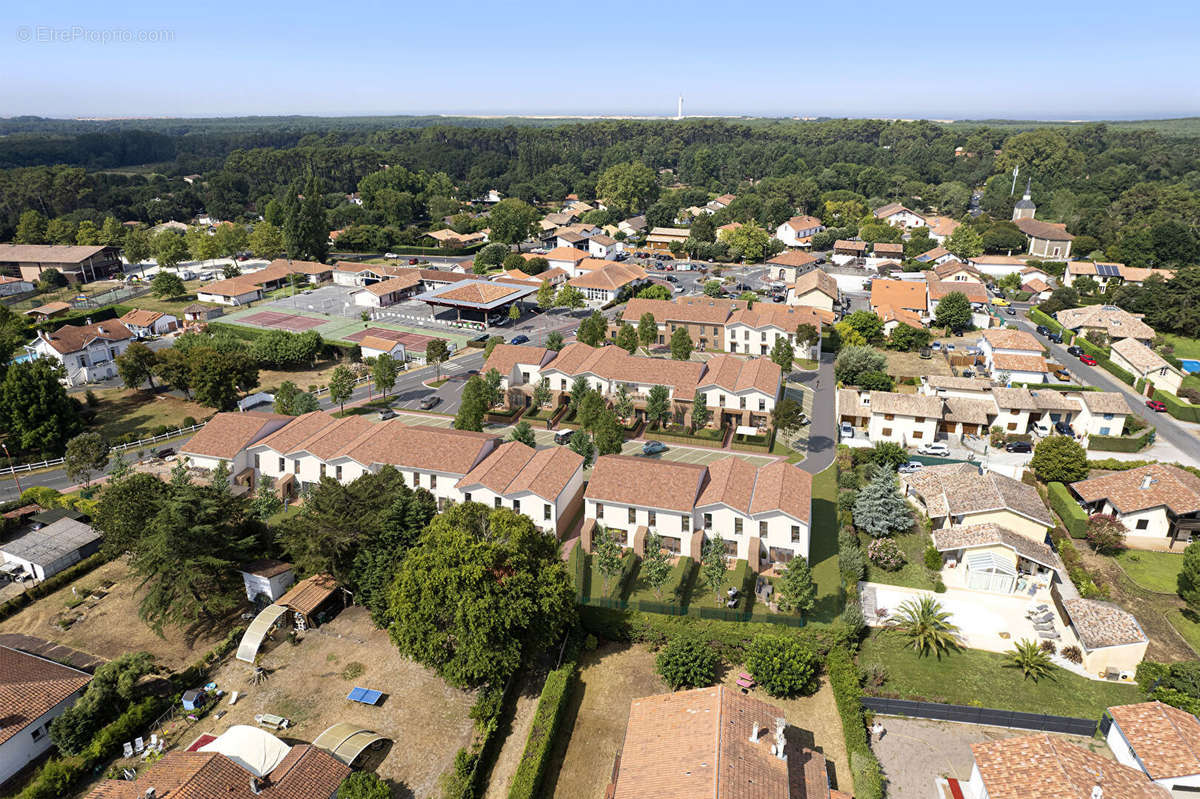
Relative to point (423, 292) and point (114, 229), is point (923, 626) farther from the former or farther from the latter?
point (114, 229)

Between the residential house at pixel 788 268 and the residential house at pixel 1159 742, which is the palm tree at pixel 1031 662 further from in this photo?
the residential house at pixel 788 268

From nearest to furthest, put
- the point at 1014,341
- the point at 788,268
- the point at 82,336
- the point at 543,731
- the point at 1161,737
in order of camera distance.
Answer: the point at 1161,737 < the point at 543,731 < the point at 1014,341 < the point at 82,336 < the point at 788,268

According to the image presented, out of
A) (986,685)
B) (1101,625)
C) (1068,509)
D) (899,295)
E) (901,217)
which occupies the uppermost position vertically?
(901,217)

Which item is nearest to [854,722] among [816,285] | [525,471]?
[525,471]

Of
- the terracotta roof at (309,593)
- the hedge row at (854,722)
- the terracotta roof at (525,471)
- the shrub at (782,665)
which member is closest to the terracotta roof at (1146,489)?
the hedge row at (854,722)

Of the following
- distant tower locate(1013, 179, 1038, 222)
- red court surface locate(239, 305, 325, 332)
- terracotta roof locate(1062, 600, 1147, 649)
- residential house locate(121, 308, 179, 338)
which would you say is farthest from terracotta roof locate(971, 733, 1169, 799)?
distant tower locate(1013, 179, 1038, 222)

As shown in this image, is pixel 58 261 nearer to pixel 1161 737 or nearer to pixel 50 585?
pixel 50 585

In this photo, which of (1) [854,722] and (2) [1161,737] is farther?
(1) [854,722]
